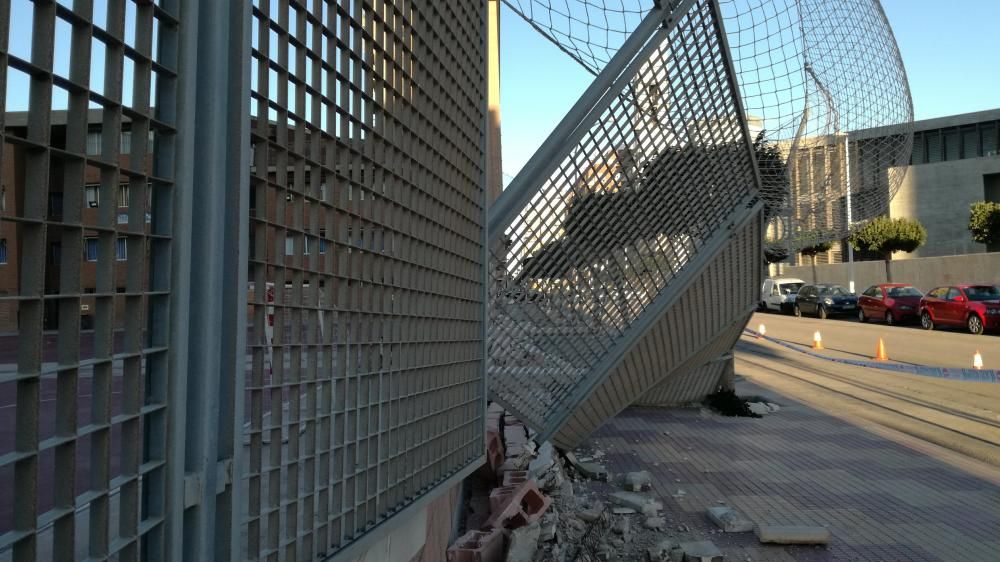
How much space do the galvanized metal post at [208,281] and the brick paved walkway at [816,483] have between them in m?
4.24

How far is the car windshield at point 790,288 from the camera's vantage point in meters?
32.1

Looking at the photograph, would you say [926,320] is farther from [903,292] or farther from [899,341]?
[899,341]

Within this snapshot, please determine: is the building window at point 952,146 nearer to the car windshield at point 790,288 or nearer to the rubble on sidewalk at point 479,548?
the car windshield at point 790,288

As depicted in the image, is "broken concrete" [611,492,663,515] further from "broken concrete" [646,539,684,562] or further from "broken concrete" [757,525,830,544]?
"broken concrete" [757,525,830,544]

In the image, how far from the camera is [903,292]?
80.9 ft

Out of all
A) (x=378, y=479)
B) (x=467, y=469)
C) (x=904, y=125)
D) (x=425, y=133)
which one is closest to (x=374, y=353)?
(x=378, y=479)

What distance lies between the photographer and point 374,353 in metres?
2.23

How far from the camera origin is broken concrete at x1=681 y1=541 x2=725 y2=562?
187 inches

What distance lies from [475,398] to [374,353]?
3.96 feet

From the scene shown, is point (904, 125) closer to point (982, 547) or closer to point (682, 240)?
point (682, 240)

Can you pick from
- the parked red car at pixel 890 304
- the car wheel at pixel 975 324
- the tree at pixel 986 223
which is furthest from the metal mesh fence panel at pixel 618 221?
the tree at pixel 986 223

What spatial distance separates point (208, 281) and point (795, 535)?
4.80 m

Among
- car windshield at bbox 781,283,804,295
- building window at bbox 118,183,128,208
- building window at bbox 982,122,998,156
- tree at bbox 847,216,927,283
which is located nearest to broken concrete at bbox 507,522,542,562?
building window at bbox 118,183,128,208

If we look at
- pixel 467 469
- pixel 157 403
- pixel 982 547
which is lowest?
pixel 982 547
